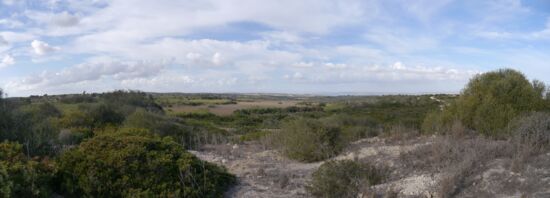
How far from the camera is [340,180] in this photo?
8867 mm

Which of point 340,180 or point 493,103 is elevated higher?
point 493,103

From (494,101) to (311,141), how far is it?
638cm

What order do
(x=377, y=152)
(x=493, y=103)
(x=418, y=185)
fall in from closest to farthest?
(x=418, y=185) < (x=377, y=152) < (x=493, y=103)

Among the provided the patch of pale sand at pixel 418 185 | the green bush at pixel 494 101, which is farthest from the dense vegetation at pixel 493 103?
the patch of pale sand at pixel 418 185

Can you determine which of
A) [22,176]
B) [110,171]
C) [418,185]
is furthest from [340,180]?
[22,176]

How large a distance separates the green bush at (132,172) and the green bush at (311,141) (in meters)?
5.18

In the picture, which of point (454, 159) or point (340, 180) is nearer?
point (340, 180)

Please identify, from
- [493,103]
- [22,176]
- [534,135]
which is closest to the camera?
[22,176]

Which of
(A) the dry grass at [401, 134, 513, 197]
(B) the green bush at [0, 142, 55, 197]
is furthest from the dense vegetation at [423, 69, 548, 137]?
(B) the green bush at [0, 142, 55, 197]

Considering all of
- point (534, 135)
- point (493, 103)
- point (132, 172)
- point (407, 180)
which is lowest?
point (407, 180)

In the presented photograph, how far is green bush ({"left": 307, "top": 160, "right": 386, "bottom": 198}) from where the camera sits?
8.65m

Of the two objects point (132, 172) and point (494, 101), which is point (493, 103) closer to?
point (494, 101)

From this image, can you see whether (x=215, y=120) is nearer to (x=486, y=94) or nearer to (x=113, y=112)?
(x=113, y=112)

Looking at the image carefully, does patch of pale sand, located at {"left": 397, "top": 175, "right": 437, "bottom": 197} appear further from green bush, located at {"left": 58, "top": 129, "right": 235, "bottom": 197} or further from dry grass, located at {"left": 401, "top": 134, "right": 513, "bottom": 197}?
green bush, located at {"left": 58, "top": 129, "right": 235, "bottom": 197}
